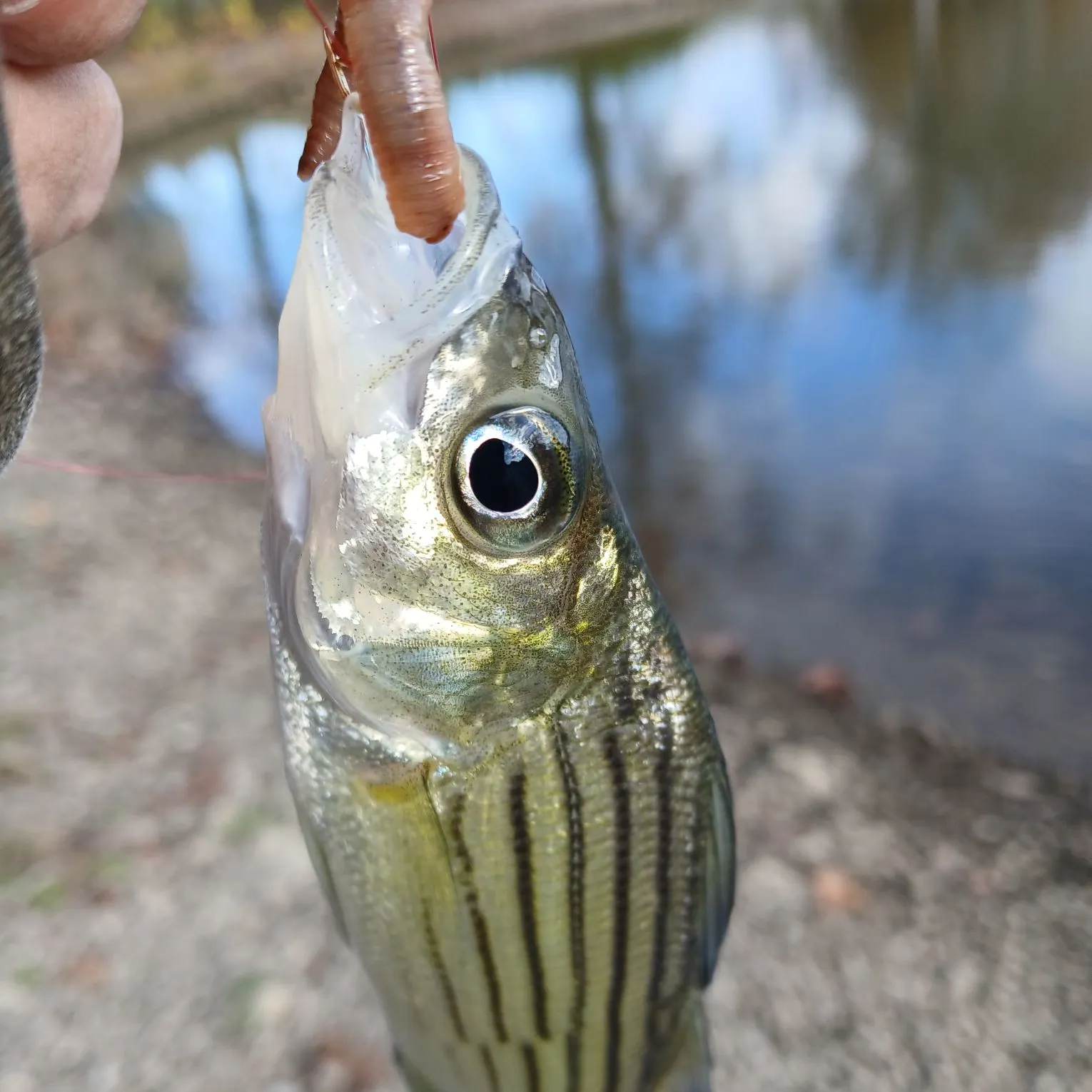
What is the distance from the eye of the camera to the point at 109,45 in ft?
3.95

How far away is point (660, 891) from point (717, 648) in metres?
3.37

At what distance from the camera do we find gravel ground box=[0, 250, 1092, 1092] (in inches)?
106

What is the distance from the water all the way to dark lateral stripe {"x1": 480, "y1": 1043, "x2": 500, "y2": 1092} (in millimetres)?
3403

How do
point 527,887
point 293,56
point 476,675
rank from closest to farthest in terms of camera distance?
point 476,675 → point 527,887 → point 293,56

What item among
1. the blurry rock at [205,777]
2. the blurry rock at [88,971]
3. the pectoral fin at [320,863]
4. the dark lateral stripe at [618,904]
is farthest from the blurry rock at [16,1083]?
the dark lateral stripe at [618,904]

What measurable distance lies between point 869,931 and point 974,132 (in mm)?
11358

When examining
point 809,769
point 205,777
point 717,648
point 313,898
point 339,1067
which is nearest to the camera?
point 339,1067

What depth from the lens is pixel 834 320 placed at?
8148 mm

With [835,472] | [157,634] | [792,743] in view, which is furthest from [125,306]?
[792,743]

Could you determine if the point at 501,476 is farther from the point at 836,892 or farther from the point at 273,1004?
the point at 836,892

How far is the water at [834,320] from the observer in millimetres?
5094

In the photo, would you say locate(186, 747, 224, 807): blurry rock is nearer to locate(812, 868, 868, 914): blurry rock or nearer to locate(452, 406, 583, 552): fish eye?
locate(812, 868, 868, 914): blurry rock

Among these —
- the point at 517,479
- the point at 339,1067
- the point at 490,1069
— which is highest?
the point at 517,479

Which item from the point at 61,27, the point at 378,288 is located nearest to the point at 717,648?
the point at 378,288
